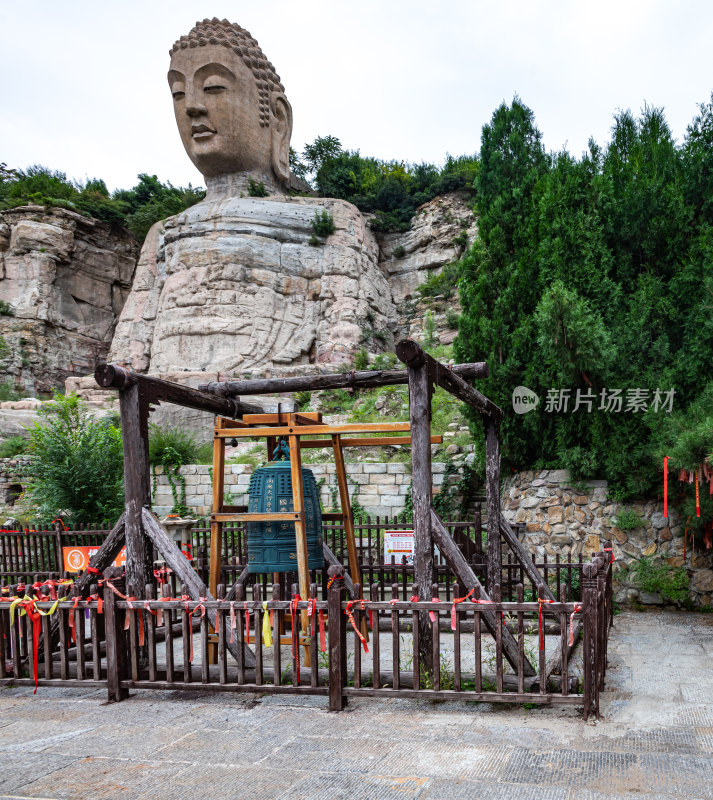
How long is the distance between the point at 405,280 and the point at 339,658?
2350cm

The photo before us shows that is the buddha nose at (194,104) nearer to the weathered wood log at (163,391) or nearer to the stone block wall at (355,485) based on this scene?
the stone block wall at (355,485)

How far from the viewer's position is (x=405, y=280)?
27031 millimetres

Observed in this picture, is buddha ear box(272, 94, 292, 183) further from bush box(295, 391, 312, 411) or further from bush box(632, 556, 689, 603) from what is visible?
bush box(632, 556, 689, 603)

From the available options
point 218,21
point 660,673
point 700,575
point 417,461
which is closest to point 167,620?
point 417,461

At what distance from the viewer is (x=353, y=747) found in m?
3.87

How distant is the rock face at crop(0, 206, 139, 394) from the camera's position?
1010 inches

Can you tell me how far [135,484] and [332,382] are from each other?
198 centimetres

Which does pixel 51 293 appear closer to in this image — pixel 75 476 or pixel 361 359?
pixel 361 359

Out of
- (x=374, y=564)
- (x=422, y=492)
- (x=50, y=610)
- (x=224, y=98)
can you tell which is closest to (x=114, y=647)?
(x=50, y=610)

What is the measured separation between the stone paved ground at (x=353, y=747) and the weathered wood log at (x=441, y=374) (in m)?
2.41

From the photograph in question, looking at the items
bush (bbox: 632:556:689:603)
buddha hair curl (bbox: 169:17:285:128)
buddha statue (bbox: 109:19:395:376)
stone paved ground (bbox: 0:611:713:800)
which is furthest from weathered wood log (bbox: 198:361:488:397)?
buddha hair curl (bbox: 169:17:285:128)

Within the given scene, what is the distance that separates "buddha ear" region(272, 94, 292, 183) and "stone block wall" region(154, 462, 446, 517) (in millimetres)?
14206

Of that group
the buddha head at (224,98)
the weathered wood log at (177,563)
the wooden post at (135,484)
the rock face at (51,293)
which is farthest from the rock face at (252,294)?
the weathered wood log at (177,563)

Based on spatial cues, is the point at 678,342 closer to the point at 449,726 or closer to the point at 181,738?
the point at 449,726
